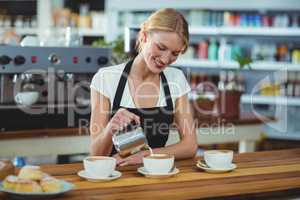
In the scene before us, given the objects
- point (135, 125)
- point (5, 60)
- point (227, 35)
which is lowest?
point (135, 125)

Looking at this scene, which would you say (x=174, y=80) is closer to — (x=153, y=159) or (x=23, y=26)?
(x=153, y=159)

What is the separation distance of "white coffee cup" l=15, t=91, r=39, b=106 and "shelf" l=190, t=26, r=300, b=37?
3.31m

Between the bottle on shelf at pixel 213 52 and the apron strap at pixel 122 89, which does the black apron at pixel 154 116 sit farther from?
the bottle on shelf at pixel 213 52

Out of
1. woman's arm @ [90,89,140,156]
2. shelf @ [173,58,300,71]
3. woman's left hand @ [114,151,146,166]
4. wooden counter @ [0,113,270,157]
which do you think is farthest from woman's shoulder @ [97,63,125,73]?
shelf @ [173,58,300,71]

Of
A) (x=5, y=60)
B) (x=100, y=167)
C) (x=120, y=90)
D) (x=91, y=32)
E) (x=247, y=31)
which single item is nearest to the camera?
(x=100, y=167)

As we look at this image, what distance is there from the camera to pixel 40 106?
10.2 ft

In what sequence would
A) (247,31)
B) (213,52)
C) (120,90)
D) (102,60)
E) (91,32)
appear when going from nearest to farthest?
(120,90)
(102,60)
(247,31)
(213,52)
(91,32)

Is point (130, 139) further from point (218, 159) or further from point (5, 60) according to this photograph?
point (5, 60)

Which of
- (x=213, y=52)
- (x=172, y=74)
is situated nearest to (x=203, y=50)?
(x=213, y=52)

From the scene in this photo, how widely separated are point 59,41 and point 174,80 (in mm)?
1083

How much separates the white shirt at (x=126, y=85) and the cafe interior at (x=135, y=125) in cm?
5

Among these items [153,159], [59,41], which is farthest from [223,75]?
[153,159]

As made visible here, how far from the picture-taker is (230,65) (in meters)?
6.00

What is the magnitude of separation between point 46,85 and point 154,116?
3.13 ft
